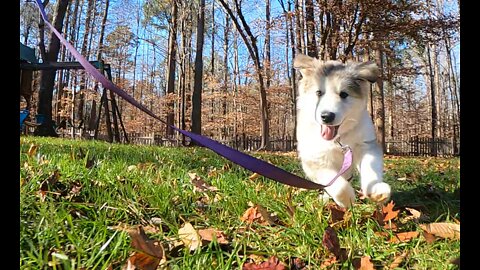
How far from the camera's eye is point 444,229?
6.00ft

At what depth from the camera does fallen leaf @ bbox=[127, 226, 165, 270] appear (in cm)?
129

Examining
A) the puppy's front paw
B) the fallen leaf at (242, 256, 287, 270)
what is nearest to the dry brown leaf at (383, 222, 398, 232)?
the puppy's front paw

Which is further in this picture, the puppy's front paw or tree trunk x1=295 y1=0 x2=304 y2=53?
tree trunk x1=295 y1=0 x2=304 y2=53

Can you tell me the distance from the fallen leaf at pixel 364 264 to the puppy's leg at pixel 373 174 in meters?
0.85

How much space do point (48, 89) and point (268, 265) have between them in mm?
13647

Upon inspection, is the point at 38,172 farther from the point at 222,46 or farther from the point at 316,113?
the point at 222,46

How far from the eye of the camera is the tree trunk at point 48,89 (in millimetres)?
12047

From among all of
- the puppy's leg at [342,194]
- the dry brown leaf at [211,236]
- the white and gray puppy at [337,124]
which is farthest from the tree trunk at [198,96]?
the dry brown leaf at [211,236]

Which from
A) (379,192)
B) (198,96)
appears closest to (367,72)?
(379,192)

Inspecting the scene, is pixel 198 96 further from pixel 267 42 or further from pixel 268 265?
pixel 268 265

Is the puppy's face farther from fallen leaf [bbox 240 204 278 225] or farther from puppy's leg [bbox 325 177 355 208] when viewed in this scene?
fallen leaf [bbox 240 204 278 225]

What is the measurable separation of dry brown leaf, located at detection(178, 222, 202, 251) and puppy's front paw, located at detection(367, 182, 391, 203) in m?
1.24
